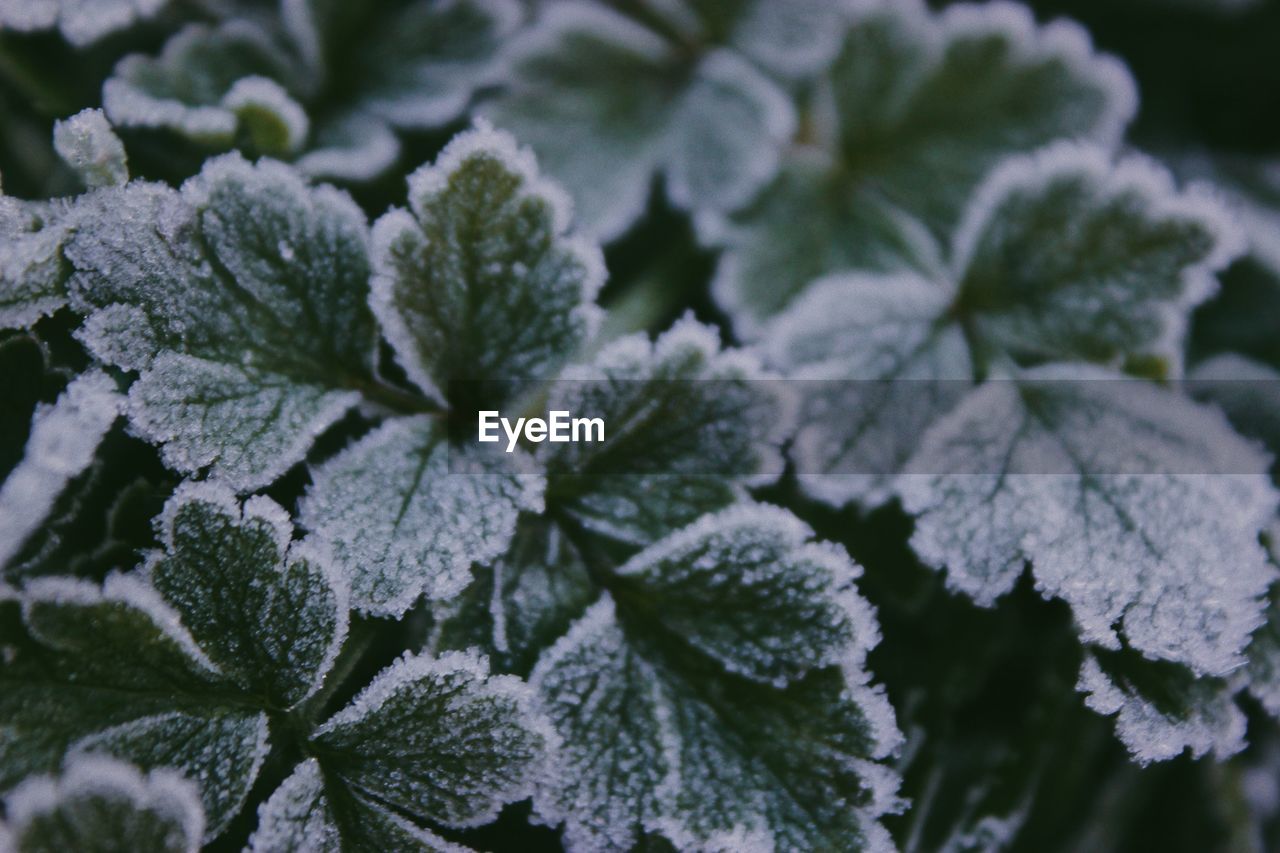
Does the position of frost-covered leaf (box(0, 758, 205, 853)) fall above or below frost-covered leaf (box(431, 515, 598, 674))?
below

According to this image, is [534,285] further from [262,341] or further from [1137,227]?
[1137,227]

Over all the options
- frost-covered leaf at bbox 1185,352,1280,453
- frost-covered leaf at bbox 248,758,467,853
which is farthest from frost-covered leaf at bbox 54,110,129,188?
frost-covered leaf at bbox 1185,352,1280,453

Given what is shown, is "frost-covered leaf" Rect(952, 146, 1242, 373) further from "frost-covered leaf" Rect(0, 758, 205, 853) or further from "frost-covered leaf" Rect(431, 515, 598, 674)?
"frost-covered leaf" Rect(0, 758, 205, 853)

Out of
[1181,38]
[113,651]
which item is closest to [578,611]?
[113,651]

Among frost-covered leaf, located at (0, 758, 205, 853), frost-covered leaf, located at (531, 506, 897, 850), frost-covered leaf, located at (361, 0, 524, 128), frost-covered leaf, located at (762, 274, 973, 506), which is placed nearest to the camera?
frost-covered leaf, located at (0, 758, 205, 853)

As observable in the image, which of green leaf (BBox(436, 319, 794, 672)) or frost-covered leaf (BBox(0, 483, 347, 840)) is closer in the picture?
frost-covered leaf (BBox(0, 483, 347, 840))
